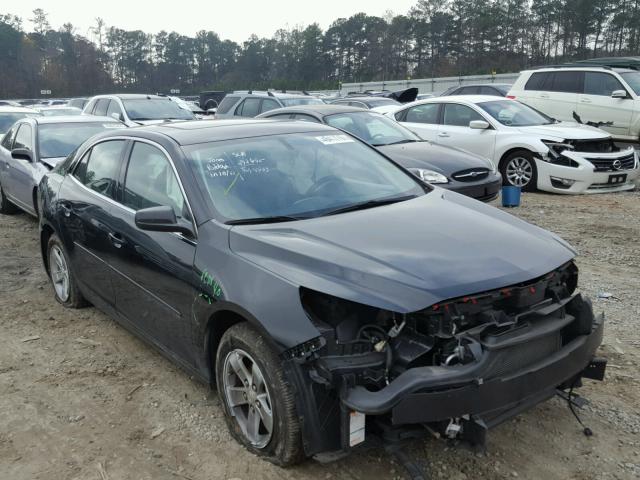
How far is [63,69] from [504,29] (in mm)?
62222

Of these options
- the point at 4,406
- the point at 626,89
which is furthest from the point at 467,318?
the point at 626,89

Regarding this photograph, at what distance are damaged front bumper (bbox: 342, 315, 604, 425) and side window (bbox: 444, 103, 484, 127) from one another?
8609mm

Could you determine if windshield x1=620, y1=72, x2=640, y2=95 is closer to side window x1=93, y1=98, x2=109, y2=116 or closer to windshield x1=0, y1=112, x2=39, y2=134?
side window x1=93, y1=98, x2=109, y2=116

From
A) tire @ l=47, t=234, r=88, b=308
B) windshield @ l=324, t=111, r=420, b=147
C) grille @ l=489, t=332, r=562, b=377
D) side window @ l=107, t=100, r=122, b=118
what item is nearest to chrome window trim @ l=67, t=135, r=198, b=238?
tire @ l=47, t=234, r=88, b=308

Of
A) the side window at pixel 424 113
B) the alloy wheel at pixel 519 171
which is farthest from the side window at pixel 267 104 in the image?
the alloy wheel at pixel 519 171

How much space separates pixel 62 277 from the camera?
18.0 ft

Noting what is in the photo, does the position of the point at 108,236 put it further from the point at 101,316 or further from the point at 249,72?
the point at 249,72

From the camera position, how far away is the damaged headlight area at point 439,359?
8.50 feet

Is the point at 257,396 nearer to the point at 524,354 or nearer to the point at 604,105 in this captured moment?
the point at 524,354

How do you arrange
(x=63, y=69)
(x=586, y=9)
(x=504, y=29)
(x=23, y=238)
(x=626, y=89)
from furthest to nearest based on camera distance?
(x=63, y=69) → (x=504, y=29) → (x=586, y=9) → (x=626, y=89) → (x=23, y=238)

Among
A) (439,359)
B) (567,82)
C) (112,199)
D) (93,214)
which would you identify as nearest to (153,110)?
(567,82)

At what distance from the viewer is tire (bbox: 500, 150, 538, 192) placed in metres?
10.1

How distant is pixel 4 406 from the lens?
3.86 m

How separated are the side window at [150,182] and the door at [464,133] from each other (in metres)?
7.44
